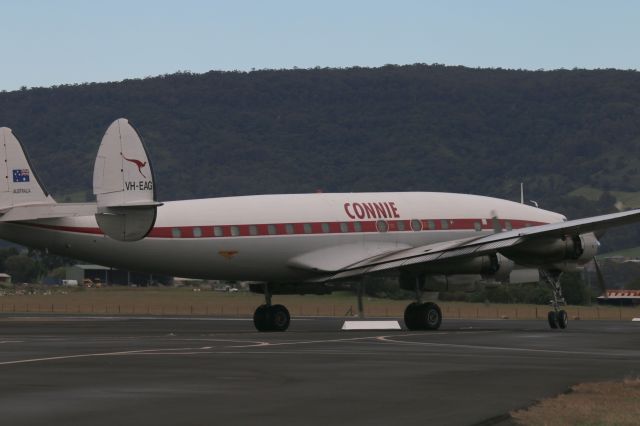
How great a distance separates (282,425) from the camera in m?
17.3

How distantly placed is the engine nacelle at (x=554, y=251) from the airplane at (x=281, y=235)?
5cm

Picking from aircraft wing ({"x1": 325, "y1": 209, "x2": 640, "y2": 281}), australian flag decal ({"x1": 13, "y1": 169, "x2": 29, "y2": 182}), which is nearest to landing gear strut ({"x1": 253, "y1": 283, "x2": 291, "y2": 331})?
aircraft wing ({"x1": 325, "y1": 209, "x2": 640, "y2": 281})

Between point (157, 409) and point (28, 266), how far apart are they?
158 m

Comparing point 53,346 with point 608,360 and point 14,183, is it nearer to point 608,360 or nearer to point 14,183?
point 14,183

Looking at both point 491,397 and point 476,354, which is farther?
point 476,354

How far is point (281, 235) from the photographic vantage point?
45719 millimetres

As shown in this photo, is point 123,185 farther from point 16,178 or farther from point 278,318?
point 278,318

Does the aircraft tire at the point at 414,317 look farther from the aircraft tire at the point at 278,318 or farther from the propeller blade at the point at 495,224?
the propeller blade at the point at 495,224

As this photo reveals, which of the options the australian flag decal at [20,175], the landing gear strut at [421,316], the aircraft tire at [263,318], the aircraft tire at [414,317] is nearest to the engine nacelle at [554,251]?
the landing gear strut at [421,316]

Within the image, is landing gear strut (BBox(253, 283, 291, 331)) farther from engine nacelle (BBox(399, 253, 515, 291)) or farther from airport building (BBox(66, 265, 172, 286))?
airport building (BBox(66, 265, 172, 286))

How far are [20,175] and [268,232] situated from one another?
894cm

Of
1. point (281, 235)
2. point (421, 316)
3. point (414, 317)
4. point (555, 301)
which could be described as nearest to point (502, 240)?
point (421, 316)

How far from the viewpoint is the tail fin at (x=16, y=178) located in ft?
139

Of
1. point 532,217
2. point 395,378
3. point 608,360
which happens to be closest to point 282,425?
point 395,378
